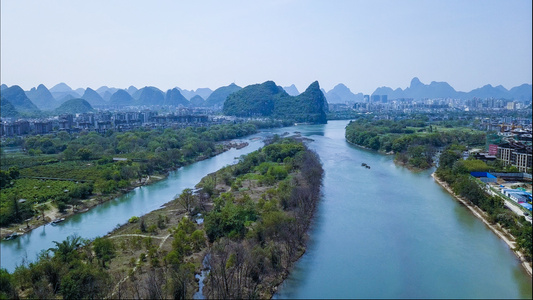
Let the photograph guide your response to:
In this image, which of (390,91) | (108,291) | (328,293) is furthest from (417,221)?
(390,91)

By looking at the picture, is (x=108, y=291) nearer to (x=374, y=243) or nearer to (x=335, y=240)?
(x=335, y=240)

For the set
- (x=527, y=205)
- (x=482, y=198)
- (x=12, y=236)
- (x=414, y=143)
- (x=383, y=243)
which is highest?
(x=414, y=143)

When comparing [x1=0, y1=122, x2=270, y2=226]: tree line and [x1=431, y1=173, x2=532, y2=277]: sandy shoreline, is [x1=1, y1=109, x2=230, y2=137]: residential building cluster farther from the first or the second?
[x1=431, y1=173, x2=532, y2=277]: sandy shoreline

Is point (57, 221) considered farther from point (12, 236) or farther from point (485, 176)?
point (485, 176)

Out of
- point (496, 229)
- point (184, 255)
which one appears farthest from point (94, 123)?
point (496, 229)

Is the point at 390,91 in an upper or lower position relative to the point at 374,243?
upper

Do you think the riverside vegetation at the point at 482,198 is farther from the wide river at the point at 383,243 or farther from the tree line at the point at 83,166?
the tree line at the point at 83,166
